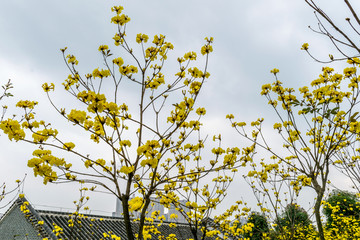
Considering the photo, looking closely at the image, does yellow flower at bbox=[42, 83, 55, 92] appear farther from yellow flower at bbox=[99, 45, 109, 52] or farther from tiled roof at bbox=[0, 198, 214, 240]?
tiled roof at bbox=[0, 198, 214, 240]

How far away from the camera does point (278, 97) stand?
365 centimetres

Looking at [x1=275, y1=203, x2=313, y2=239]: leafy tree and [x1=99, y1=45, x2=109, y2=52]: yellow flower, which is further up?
[x1=99, y1=45, x2=109, y2=52]: yellow flower

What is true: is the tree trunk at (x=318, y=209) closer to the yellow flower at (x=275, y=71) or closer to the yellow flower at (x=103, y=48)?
the yellow flower at (x=275, y=71)

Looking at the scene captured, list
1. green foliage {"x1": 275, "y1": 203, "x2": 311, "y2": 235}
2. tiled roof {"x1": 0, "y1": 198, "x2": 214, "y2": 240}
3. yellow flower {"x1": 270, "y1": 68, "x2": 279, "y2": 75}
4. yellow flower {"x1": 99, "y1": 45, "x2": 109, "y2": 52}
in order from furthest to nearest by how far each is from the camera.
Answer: tiled roof {"x1": 0, "y1": 198, "x2": 214, "y2": 240} → green foliage {"x1": 275, "y1": 203, "x2": 311, "y2": 235} → yellow flower {"x1": 270, "y1": 68, "x2": 279, "y2": 75} → yellow flower {"x1": 99, "y1": 45, "x2": 109, "y2": 52}

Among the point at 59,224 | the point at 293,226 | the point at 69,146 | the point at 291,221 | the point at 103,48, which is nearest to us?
the point at 69,146

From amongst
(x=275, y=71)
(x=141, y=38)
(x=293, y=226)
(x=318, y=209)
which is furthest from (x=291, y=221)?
(x=141, y=38)

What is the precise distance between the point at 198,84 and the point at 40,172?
173 cm

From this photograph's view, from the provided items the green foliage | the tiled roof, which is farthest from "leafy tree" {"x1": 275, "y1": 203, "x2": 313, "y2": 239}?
the tiled roof

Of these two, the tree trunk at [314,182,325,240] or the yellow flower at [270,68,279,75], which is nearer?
the tree trunk at [314,182,325,240]

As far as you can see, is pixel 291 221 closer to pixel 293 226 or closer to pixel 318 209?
pixel 293 226

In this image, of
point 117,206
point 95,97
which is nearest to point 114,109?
point 95,97

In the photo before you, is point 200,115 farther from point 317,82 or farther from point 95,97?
point 317,82

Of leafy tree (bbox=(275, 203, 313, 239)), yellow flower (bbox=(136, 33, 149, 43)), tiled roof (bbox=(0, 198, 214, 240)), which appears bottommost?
tiled roof (bbox=(0, 198, 214, 240))

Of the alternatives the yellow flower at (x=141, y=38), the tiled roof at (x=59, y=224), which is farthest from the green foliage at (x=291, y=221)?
the tiled roof at (x=59, y=224)
